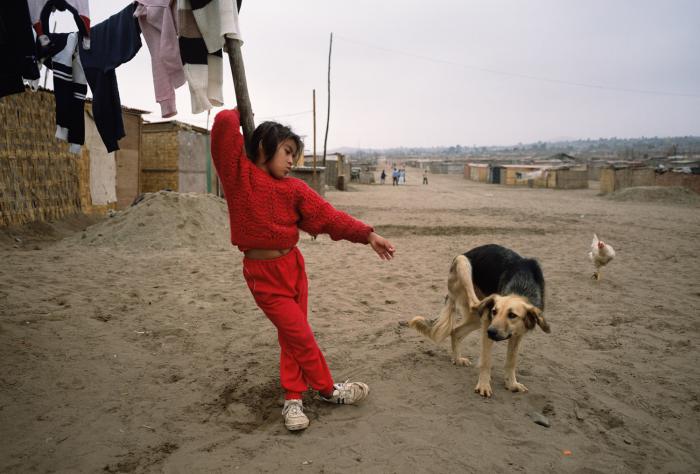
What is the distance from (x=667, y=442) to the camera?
9.26 ft

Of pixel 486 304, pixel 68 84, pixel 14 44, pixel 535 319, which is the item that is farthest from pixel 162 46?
pixel 535 319

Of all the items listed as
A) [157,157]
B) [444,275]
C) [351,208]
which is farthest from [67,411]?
[351,208]

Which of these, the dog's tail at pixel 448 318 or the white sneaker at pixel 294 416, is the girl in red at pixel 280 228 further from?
the dog's tail at pixel 448 318

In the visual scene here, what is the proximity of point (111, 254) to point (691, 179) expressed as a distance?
26774 mm

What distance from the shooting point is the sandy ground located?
257 cm

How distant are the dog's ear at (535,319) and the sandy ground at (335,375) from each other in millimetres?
582

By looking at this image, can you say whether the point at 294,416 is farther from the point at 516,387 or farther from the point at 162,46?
the point at 162,46

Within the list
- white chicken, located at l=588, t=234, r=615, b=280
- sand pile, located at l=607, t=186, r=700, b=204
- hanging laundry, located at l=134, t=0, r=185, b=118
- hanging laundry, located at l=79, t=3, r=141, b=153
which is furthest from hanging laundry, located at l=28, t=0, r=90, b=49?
sand pile, located at l=607, t=186, r=700, b=204

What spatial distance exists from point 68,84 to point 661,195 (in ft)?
82.2

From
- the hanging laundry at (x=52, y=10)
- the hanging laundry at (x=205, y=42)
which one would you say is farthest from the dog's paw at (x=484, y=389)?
the hanging laundry at (x=52, y=10)

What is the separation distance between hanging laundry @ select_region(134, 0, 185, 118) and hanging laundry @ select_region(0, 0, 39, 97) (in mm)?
809

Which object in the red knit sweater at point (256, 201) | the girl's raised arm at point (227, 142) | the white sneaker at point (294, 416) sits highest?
the girl's raised arm at point (227, 142)

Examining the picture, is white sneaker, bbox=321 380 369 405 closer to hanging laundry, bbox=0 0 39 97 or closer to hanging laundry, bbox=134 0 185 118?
hanging laundry, bbox=134 0 185 118

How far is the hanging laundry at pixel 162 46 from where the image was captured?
334 centimetres
